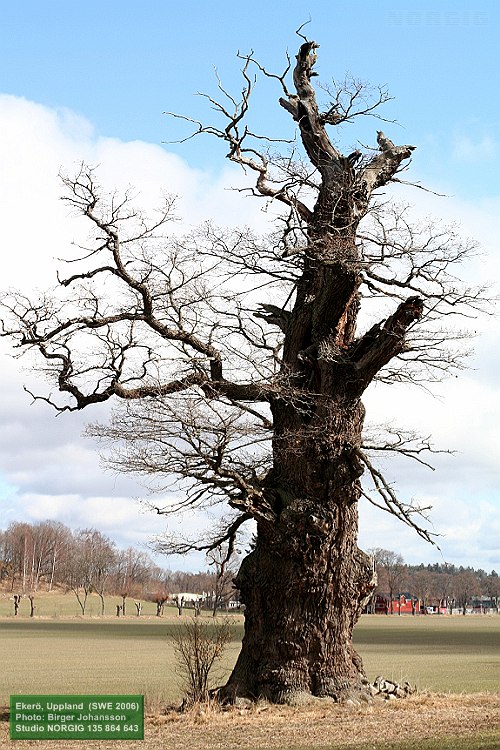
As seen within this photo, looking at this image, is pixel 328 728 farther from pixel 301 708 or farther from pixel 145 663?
pixel 145 663

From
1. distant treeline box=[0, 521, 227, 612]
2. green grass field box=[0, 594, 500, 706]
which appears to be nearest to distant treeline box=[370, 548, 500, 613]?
distant treeline box=[0, 521, 227, 612]

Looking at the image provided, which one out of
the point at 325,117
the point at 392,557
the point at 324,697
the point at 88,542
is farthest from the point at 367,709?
the point at 392,557

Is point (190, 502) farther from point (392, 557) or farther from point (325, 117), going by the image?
point (392, 557)

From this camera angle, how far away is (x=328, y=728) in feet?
43.6

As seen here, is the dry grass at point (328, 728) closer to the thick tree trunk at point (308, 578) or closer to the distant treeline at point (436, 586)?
the thick tree trunk at point (308, 578)

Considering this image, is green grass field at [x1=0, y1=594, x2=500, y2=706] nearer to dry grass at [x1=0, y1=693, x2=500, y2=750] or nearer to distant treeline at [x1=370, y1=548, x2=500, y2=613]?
dry grass at [x1=0, y1=693, x2=500, y2=750]

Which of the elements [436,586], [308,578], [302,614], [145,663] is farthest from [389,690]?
[436,586]

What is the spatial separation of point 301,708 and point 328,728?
157cm

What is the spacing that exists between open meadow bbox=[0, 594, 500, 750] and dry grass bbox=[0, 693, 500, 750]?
1cm

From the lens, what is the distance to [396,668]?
92.4 feet

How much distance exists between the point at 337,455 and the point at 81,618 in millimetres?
69215

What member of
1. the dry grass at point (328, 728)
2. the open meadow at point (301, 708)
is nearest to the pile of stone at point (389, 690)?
the open meadow at point (301, 708)

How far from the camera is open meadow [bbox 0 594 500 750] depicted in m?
12.4

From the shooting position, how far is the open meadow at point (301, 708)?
40.8ft
